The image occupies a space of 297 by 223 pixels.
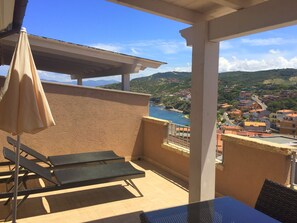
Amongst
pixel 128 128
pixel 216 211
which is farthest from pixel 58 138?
pixel 216 211

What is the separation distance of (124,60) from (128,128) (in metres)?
2.18

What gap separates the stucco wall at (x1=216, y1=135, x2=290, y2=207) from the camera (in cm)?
399

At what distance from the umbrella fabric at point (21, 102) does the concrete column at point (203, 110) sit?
2.00 m

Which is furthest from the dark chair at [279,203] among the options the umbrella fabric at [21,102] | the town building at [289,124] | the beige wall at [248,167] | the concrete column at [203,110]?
the town building at [289,124]

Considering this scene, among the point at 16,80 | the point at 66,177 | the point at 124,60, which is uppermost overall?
the point at 124,60

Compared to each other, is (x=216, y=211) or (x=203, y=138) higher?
(x=203, y=138)

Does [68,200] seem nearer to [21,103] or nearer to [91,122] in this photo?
[21,103]

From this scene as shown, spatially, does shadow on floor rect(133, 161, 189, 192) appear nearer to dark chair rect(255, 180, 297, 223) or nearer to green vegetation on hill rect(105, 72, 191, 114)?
dark chair rect(255, 180, 297, 223)

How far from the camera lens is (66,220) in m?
4.14

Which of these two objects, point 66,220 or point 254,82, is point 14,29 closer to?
point 66,220

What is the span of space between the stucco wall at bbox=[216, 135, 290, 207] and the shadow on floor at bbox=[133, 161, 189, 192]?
90 cm

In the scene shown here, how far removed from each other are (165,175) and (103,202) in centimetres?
213

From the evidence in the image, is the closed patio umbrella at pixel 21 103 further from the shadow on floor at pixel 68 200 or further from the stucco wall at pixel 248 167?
the stucco wall at pixel 248 167

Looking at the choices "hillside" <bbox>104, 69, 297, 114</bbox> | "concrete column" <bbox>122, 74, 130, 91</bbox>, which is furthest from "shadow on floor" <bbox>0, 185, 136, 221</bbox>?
"hillside" <bbox>104, 69, 297, 114</bbox>
